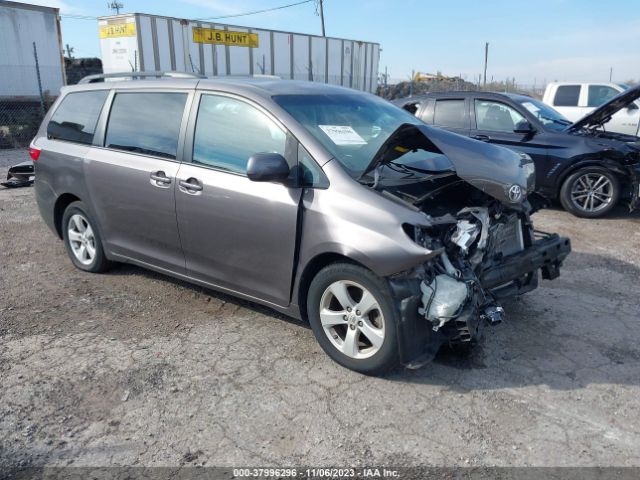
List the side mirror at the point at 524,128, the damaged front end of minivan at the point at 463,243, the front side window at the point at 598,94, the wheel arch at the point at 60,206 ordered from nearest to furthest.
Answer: the damaged front end of minivan at the point at 463,243 → the wheel arch at the point at 60,206 → the side mirror at the point at 524,128 → the front side window at the point at 598,94

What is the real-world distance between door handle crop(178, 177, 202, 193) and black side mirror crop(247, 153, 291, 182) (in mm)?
653

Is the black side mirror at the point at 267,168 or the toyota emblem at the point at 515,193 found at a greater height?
Answer: the black side mirror at the point at 267,168

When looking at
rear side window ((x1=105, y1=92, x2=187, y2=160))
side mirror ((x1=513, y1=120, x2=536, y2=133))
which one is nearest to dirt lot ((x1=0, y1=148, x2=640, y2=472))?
rear side window ((x1=105, y1=92, x2=187, y2=160))

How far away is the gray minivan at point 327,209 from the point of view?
10.2 feet

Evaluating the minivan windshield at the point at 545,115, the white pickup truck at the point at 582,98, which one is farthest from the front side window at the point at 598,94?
the minivan windshield at the point at 545,115

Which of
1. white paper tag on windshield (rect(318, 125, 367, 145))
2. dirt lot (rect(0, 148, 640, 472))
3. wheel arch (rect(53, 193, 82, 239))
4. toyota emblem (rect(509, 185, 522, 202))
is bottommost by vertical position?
dirt lot (rect(0, 148, 640, 472))

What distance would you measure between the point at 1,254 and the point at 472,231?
5.16 metres

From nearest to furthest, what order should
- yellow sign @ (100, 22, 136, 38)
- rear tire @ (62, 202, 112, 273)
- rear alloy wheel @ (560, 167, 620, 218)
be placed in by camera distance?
rear tire @ (62, 202, 112, 273) → rear alloy wheel @ (560, 167, 620, 218) → yellow sign @ (100, 22, 136, 38)

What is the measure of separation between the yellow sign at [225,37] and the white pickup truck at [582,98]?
10.8 m

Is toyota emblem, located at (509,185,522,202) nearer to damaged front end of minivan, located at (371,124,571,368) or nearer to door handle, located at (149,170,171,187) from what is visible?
damaged front end of minivan, located at (371,124,571,368)

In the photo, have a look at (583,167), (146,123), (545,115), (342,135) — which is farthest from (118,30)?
(342,135)

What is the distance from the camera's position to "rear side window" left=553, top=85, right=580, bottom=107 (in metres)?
13.0

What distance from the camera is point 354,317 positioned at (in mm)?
3277

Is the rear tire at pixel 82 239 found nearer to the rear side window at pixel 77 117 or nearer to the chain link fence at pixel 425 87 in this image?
the rear side window at pixel 77 117
